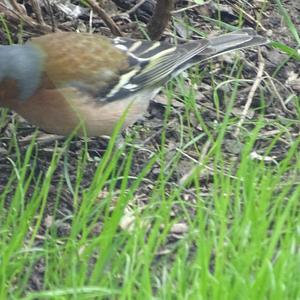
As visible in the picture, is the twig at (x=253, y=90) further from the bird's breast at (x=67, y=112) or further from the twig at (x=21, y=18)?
the twig at (x=21, y=18)

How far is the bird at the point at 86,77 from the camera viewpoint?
4.88m

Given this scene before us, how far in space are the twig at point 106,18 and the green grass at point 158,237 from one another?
1.14 m

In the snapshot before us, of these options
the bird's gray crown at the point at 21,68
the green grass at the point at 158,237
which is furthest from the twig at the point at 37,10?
the green grass at the point at 158,237

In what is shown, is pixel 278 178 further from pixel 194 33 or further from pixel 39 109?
pixel 194 33

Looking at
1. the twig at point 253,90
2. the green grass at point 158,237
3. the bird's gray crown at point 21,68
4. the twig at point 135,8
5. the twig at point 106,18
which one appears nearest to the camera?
the green grass at point 158,237

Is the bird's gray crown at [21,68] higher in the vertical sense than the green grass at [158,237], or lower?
higher

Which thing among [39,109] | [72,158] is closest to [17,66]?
[39,109]

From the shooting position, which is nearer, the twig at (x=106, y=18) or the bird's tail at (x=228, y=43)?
the bird's tail at (x=228, y=43)

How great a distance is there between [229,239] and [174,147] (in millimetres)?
1376

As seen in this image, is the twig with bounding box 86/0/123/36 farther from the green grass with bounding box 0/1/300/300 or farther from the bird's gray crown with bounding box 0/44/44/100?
the green grass with bounding box 0/1/300/300

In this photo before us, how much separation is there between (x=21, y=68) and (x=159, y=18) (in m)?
1.27

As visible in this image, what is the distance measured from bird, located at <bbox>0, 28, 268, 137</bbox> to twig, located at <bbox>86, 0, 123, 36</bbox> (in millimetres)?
A: 404

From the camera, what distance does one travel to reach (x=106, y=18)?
591 cm

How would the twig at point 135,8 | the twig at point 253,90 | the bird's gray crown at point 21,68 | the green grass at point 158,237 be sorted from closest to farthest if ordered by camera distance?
1. the green grass at point 158,237
2. the bird's gray crown at point 21,68
3. the twig at point 253,90
4. the twig at point 135,8
